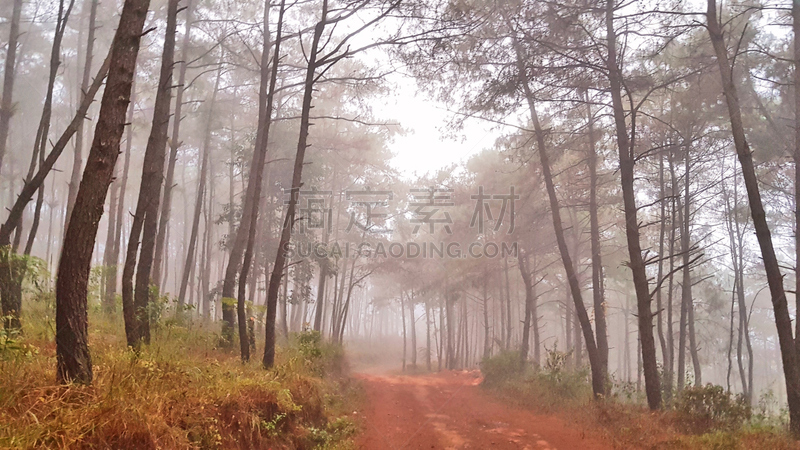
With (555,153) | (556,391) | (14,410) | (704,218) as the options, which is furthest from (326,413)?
(704,218)

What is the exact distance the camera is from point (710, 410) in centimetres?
826

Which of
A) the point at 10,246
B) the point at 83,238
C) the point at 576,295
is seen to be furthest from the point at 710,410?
the point at 10,246

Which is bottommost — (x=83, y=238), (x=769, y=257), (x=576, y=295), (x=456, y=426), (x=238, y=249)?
(x=456, y=426)

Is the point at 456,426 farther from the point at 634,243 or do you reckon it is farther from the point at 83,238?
the point at 83,238

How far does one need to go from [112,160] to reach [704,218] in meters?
23.3

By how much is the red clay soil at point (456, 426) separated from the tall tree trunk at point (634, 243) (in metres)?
2.18

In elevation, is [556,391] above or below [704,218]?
below

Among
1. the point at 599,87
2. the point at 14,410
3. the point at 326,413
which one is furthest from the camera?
the point at 599,87

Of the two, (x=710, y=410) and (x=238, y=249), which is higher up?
(x=238, y=249)

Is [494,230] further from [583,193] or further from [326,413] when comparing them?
[326,413]

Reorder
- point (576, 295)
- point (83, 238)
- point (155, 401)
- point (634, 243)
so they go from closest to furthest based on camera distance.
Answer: point (83, 238) → point (155, 401) → point (634, 243) → point (576, 295)

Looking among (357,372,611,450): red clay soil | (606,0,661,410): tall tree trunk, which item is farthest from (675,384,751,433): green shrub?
(357,372,611,450): red clay soil

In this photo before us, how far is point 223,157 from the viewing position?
2542 cm

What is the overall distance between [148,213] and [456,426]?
7291mm
